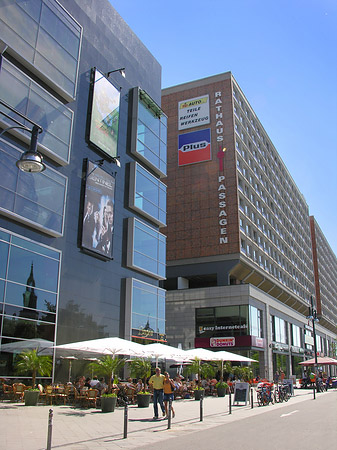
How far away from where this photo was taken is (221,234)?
171 ft

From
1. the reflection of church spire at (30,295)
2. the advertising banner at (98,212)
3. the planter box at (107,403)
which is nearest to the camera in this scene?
the planter box at (107,403)

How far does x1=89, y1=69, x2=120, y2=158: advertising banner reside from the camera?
3080cm

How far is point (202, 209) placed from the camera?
178 ft

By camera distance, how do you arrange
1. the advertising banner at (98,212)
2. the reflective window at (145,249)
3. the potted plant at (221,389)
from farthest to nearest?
the reflective window at (145,249) < the potted plant at (221,389) < the advertising banner at (98,212)

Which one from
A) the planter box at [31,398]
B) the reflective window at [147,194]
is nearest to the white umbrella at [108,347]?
the planter box at [31,398]

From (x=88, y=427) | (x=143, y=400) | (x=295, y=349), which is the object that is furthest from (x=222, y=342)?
(x=88, y=427)

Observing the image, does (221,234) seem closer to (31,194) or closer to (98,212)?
(98,212)

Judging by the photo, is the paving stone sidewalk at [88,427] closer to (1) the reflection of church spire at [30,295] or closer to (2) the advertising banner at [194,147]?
(1) the reflection of church spire at [30,295]

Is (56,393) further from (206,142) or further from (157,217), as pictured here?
(206,142)

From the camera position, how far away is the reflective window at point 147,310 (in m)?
32.7

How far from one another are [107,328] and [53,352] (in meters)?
5.56

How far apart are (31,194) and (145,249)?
13.1 m

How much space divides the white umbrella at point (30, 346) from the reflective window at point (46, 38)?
1488 centimetres

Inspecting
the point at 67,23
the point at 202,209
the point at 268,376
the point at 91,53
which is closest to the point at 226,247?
the point at 202,209
